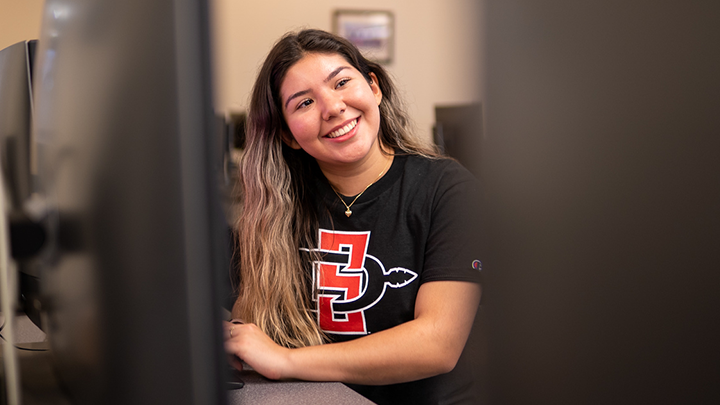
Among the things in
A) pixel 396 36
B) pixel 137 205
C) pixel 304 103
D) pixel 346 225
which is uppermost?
pixel 396 36

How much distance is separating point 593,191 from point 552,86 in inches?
1.9

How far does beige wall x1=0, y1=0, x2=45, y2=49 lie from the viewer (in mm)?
397

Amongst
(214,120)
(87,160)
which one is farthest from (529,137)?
(87,160)

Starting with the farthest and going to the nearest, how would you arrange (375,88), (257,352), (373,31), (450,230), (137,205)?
1. (373,31)
2. (375,88)
3. (450,230)
4. (257,352)
5. (137,205)

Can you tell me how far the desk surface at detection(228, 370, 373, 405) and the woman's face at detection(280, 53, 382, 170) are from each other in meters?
0.49

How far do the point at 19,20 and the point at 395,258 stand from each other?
0.67 meters

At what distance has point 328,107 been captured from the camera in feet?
3.32

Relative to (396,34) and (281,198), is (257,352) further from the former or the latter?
(396,34)

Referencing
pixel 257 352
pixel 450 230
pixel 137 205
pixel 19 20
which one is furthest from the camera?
pixel 450 230

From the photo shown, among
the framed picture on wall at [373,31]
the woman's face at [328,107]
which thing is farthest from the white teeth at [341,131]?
the framed picture on wall at [373,31]

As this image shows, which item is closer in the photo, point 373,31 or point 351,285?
point 351,285

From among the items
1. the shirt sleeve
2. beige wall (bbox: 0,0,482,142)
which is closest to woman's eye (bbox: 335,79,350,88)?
the shirt sleeve

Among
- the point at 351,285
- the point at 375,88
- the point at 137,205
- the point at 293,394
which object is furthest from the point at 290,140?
the point at 137,205

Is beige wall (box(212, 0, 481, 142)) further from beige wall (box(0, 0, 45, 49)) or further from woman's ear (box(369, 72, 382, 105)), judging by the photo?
beige wall (box(0, 0, 45, 49))
